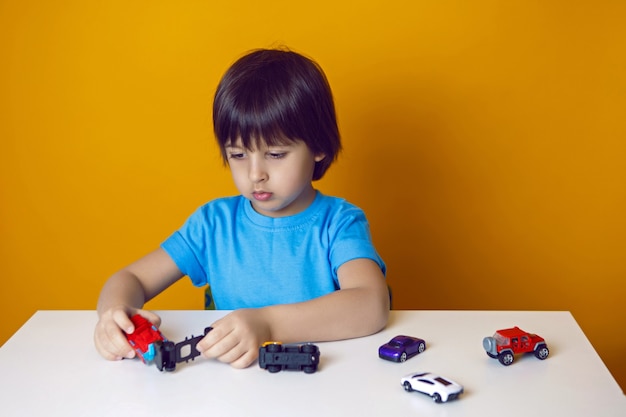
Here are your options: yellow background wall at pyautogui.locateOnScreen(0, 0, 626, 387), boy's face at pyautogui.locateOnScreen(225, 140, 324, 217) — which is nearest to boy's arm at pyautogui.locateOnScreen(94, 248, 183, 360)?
boy's face at pyautogui.locateOnScreen(225, 140, 324, 217)

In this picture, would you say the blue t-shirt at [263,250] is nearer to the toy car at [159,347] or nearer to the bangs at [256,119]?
the bangs at [256,119]

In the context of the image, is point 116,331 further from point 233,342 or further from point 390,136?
point 390,136

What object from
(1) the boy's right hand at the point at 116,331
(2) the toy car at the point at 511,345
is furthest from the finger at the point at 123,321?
(2) the toy car at the point at 511,345

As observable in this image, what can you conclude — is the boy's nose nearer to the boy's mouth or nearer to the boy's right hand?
the boy's mouth

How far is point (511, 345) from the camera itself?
3.39 feet

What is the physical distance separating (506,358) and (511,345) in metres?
0.02

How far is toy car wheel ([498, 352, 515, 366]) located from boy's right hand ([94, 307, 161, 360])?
1.66 ft

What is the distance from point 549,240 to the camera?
7.08 ft

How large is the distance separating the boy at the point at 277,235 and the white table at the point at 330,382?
7cm

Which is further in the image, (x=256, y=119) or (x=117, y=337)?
(x=256, y=119)

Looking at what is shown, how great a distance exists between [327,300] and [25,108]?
1.39m

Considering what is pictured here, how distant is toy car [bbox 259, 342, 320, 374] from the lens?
101 cm

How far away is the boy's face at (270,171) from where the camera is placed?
1353 millimetres

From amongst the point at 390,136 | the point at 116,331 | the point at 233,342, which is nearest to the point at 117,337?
the point at 116,331
